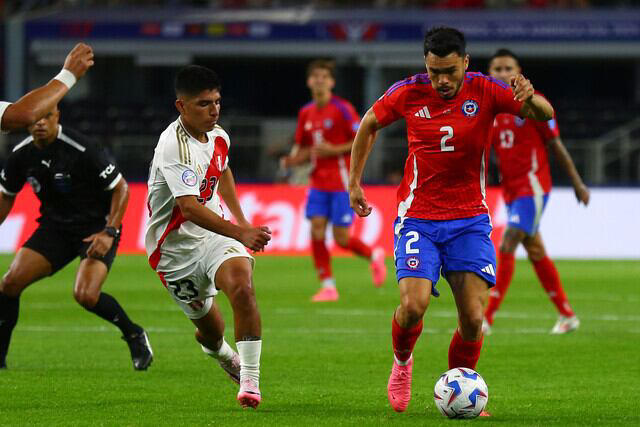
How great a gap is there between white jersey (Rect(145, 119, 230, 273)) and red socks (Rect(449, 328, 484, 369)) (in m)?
1.63

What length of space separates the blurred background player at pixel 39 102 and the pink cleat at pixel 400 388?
8.31 ft

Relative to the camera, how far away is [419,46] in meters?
29.7

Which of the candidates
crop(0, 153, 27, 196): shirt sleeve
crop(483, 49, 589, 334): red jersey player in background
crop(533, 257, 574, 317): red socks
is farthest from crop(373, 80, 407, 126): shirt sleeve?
crop(533, 257, 574, 317): red socks

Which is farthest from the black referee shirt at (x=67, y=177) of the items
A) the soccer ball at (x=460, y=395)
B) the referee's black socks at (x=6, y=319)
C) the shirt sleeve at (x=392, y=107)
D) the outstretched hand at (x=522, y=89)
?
the outstretched hand at (x=522, y=89)

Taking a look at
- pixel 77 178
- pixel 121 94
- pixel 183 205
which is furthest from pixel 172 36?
pixel 183 205

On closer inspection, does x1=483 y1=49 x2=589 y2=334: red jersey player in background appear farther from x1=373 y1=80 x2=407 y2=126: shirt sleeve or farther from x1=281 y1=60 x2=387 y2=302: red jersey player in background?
x1=373 y1=80 x2=407 y2=126: shirt sleeve

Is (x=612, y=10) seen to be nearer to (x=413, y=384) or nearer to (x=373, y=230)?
(x=373, y=230)

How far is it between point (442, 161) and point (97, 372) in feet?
11.0

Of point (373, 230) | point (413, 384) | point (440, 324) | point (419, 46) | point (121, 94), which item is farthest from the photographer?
point (121, 94)

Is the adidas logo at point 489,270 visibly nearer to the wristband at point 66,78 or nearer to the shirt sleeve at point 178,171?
the shirt sleeve at point 178,171

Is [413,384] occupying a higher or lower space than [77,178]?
lower

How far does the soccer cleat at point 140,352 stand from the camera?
9387 mm

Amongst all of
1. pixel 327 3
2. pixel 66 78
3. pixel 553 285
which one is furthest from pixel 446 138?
pixel 327 3

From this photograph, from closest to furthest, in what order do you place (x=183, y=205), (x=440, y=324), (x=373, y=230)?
1. (x=183, y=205)
2. (x=440, y=324)
3. (x=373, y=230)
